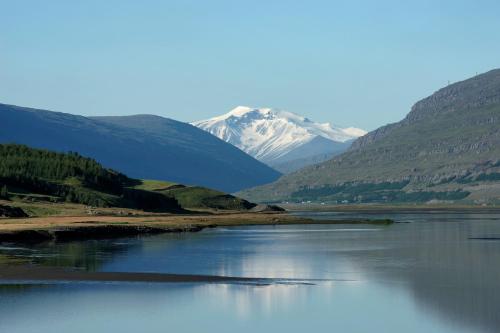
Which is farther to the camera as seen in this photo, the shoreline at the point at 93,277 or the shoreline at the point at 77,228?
the shoreline at the point at 77,228

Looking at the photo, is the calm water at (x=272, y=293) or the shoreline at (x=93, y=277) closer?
the calm water at (x=272, y=293)

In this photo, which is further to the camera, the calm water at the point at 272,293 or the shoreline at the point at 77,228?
the shoreline at the point at 77,228

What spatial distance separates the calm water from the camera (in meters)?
68.5

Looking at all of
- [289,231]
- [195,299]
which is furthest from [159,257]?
[289,231]

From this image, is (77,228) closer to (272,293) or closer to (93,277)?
(93,277)

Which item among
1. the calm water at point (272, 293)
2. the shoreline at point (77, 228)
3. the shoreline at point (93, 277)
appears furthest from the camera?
the shoreline at point (77, 228)

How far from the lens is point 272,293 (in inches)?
3273

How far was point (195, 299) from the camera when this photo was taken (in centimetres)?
7919

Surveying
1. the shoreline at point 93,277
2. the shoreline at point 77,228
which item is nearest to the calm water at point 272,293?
the shoreline at point 93,277

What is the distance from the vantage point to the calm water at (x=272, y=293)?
68500 millimetres

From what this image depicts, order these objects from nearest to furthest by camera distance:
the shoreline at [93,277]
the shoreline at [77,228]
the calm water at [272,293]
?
the calm water at [272,293], the shoreline at [93,277], the shoreline at [77,228]

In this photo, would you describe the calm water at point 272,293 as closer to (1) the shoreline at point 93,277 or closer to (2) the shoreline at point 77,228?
(1) the shoreline at point 93,277

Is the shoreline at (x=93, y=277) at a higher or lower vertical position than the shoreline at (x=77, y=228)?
lower

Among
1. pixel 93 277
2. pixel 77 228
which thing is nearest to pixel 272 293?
pixel 93 277
